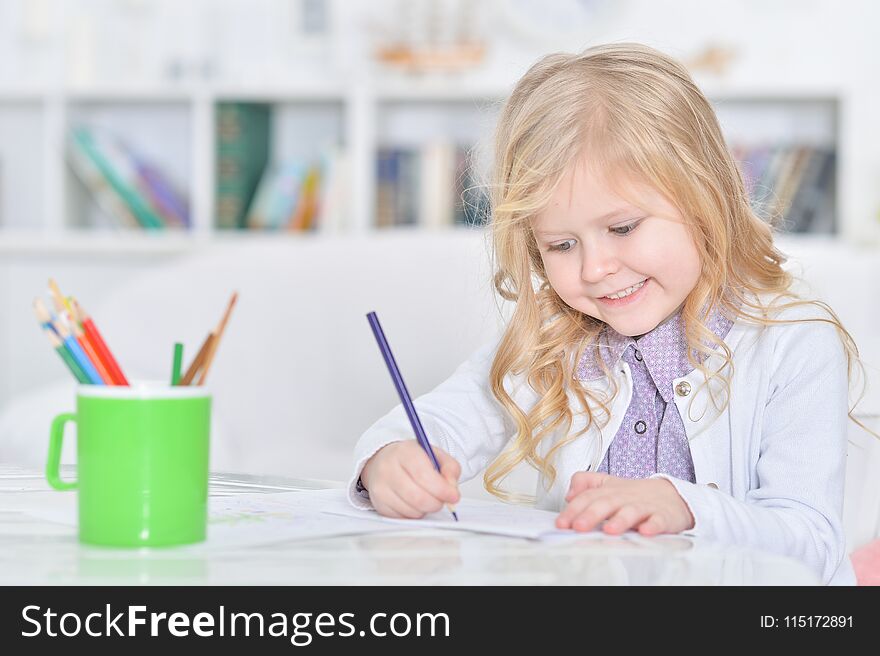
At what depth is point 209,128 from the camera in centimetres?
301

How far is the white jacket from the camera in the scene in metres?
0.77

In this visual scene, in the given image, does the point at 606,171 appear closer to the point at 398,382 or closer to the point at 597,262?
the point at 597,262

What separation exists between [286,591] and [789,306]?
0.62m

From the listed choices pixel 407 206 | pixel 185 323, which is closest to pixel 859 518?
pixel 185 323

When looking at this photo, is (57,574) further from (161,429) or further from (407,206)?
(407,206)

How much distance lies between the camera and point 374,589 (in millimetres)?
499

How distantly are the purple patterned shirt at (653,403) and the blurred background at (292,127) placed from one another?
1.17 meters

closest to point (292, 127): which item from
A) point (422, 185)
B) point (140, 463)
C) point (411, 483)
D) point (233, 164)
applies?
point (233, 164)

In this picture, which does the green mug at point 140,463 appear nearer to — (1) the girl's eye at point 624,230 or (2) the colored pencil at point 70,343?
(2) the colored pencil at point 70,343

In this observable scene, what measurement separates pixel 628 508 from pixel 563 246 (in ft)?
1.13

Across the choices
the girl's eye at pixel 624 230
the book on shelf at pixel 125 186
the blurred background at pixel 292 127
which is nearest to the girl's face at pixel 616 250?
the girl's eye at pixel 624 230

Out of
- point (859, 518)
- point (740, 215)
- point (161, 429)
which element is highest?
point (740, 215)

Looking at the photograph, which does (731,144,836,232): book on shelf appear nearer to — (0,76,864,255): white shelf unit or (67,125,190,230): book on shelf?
(0,76,864,255): white shelf unit

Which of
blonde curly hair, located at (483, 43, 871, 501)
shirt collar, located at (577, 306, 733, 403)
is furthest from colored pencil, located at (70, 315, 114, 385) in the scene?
shirt collar, located at (577, 306, 733, 403)
